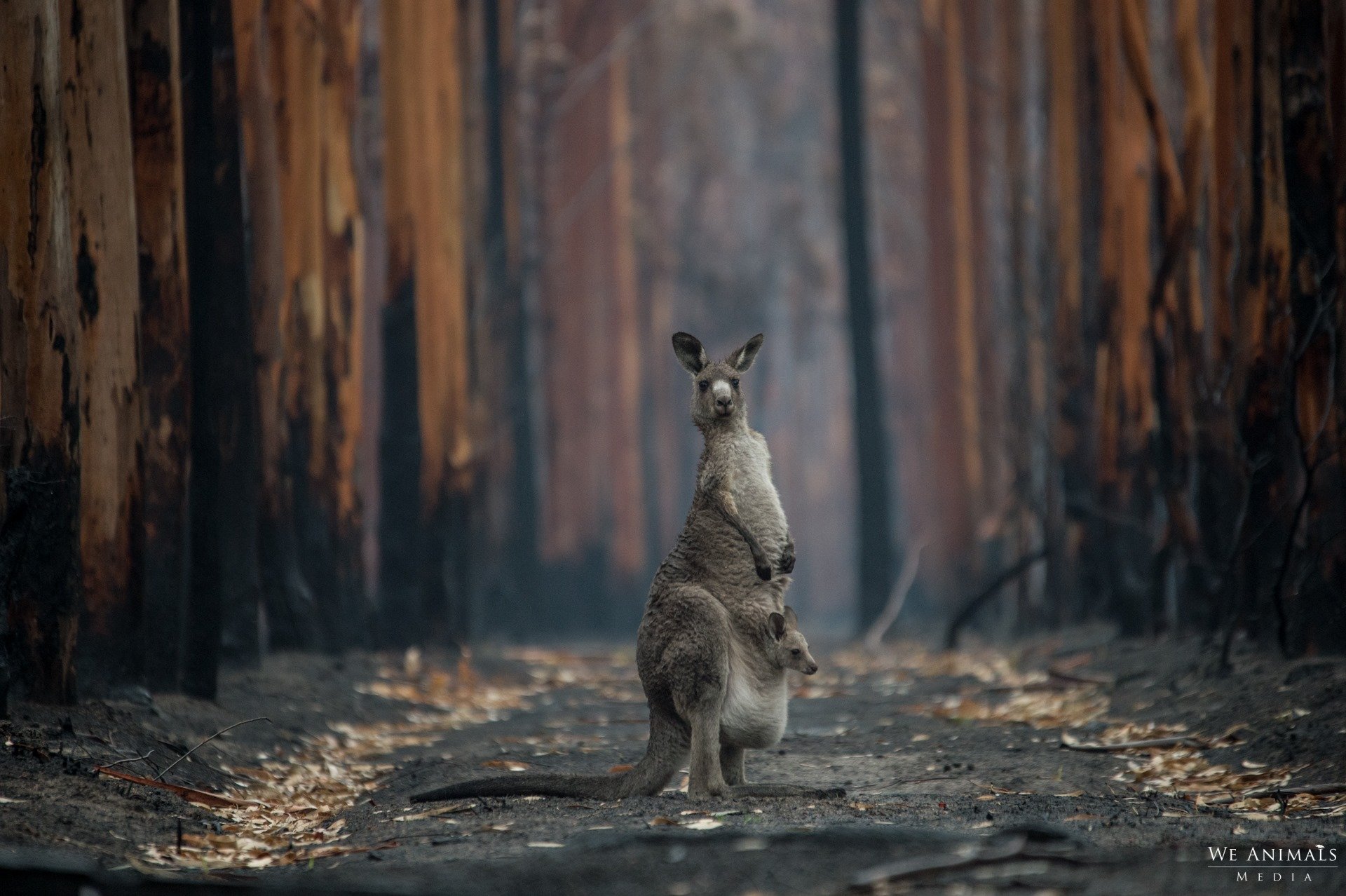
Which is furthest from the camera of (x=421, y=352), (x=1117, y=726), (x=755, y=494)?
(x=421, y=352)

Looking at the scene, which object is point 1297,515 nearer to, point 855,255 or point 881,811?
point 881,811

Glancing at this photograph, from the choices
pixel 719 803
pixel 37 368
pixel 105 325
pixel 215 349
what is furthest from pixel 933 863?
pixel 215 349

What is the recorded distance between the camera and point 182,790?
6695mm

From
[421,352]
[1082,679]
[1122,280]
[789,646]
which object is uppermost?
[1122,280]

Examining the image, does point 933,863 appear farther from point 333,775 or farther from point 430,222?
point 430,222

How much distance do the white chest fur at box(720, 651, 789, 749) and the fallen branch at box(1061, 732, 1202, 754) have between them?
232cm

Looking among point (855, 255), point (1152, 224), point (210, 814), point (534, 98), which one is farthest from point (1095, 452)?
point (534, 98)

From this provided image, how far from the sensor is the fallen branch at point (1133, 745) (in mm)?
7809

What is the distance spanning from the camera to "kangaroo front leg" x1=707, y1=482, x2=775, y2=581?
6.57m

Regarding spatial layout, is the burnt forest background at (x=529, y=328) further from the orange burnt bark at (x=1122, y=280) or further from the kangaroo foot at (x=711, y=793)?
the kangaroo foot at (x=711, y=793)

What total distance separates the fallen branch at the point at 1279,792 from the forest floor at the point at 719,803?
26 millimetres

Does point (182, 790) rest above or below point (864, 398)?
below

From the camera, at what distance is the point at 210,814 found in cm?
662

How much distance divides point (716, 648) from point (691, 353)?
1.51 meters
